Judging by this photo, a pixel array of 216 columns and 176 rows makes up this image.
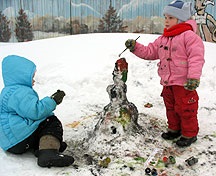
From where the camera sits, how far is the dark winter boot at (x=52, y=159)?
85.7 inches

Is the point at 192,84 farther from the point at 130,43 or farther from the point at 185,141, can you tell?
the point at 130,43

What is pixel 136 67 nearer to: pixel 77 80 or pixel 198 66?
pixel 77 80

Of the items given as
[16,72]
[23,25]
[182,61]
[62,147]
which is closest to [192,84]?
[182,61]

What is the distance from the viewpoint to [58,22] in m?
8.15

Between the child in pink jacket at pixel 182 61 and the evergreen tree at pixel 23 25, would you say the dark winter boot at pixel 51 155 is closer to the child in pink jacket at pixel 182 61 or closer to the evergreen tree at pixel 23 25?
the child in pink jacket at pixel 182 61

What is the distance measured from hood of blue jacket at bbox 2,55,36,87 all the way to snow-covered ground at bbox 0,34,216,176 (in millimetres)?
616

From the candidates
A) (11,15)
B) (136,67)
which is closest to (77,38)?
(136,67)

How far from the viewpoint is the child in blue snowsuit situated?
233 cm

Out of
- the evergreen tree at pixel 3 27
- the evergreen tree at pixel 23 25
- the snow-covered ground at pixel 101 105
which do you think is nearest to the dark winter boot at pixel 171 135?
the snow-covered ground at pixel 101 105

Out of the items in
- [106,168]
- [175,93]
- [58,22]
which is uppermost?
[58,22]

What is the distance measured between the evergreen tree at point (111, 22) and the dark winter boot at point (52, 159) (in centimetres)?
604

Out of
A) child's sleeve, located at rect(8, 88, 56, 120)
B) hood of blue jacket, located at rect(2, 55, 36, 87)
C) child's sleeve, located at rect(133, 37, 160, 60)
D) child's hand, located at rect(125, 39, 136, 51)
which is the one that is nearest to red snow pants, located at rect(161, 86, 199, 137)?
child's sleeve, located at rect(133, 37, 160, 60)

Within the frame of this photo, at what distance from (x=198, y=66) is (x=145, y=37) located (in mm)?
3593

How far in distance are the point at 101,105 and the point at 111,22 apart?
4.47 m
